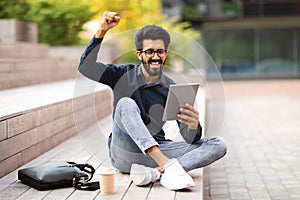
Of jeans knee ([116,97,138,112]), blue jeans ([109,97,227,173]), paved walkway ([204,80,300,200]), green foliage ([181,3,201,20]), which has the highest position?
green foliage ([181,3,201,20])

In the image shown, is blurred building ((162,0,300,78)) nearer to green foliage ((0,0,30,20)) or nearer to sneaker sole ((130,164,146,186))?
green foliage ((0,0,30,20))

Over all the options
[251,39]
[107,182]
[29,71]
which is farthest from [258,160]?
[251,39]

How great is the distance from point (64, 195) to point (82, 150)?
2.02 meters

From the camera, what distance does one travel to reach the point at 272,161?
720cm

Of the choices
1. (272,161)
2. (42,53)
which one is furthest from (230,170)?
(42,53)

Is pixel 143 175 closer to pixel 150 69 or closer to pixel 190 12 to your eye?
pixel 150 69

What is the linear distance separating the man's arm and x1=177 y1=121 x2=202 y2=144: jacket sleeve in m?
0.69

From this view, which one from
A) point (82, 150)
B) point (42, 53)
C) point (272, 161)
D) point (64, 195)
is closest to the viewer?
point (64, 195)

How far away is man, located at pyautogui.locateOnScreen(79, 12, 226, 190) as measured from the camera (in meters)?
4.39

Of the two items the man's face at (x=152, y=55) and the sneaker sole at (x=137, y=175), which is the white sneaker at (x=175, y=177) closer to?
the sneaker sole at (x=137, y=175)

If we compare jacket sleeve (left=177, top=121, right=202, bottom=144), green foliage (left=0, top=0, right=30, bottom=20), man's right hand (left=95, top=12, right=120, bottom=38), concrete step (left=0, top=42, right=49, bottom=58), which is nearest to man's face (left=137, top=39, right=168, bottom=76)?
man's right hand (left=95, top=12, right=120, bottom=38)

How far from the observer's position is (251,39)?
30484mm

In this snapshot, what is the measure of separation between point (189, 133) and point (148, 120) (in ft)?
1.00

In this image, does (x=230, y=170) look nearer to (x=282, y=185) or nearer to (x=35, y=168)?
(x=282, y=185)
